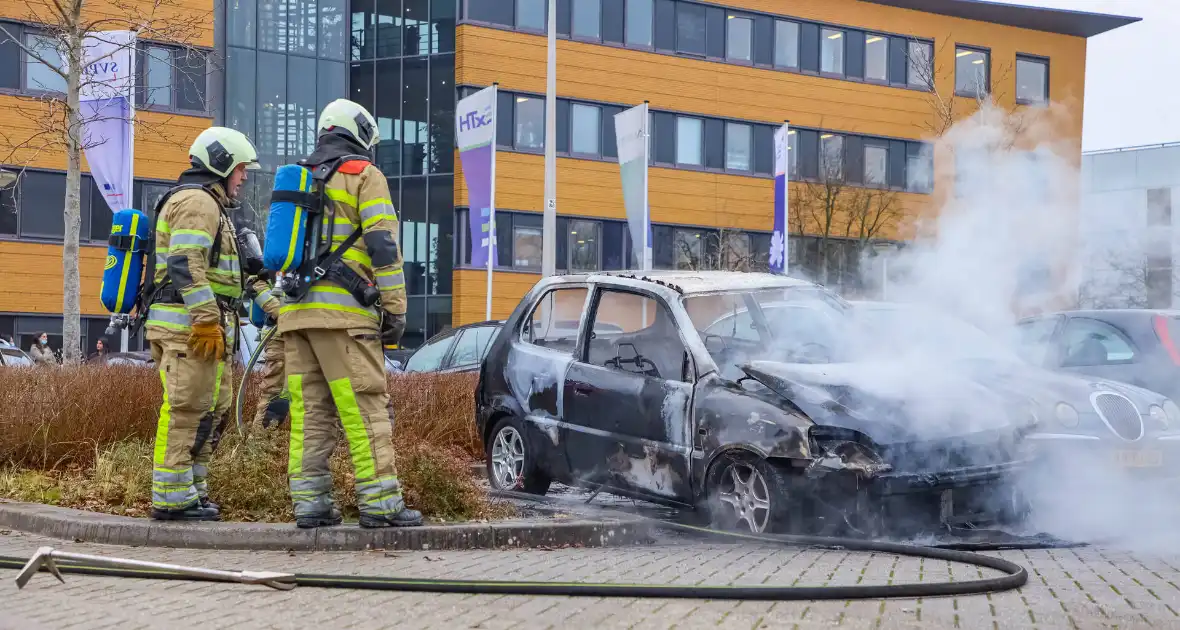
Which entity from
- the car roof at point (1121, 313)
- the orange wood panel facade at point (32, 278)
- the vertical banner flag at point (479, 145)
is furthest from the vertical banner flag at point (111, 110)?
the car roof at point (1121, 313)

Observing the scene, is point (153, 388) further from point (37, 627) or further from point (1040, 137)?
point (1040, 137)

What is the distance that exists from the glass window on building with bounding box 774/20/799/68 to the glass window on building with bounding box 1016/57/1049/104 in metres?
8.48

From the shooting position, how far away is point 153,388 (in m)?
9.82

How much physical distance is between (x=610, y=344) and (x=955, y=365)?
7.34 feet

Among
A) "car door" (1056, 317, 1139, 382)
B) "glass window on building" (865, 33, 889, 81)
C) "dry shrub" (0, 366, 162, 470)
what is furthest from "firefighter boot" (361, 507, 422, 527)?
"glass window on building" (865, 33, 889, 81)

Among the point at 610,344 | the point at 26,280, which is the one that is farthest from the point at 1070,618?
the point at 26,280

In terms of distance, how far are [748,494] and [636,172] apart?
796 inches

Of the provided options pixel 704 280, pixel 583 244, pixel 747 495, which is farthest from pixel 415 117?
pixel 747 495

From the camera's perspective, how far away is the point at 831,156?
3978 cm

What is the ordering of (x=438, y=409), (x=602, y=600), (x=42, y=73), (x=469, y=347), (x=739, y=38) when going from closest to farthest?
1. (x=602, y=600)
2. (x=438, y=409)
3. (x=469, y=347)
4. (x=42, y=73)
5. (x=739, y=38)

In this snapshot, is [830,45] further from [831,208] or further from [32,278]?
[32,278]

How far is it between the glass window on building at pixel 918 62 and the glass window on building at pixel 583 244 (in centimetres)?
1036

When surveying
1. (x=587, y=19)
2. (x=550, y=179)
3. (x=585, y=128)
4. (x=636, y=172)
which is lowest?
(x=550, y=179)

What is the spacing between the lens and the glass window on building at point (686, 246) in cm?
3920
